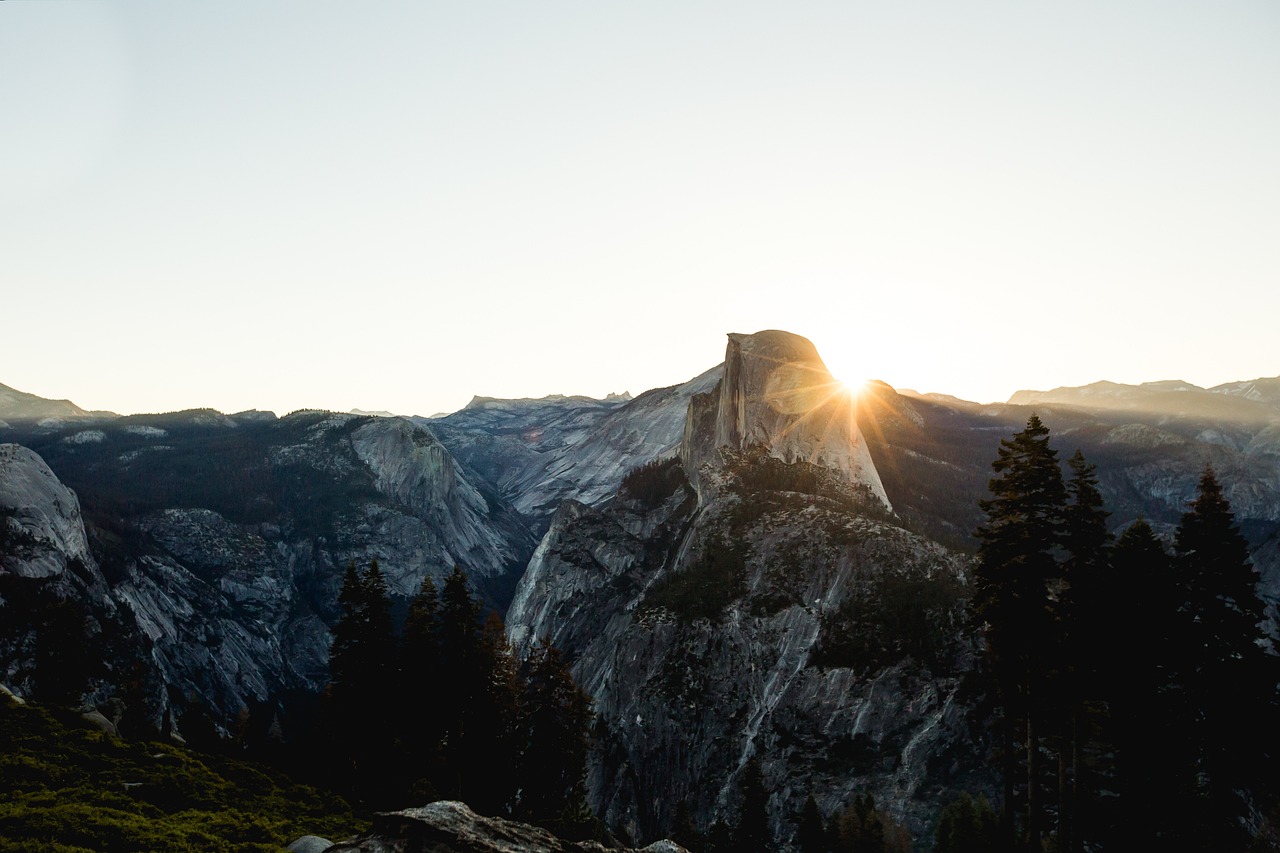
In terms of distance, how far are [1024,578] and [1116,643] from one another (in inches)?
194

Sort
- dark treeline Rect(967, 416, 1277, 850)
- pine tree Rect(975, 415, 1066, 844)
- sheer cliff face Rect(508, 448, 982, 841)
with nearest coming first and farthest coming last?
pine tree Rect(975, 415, 1066, 844)
dark treeline Rect(967, 416, 1277, 850)
sheer cliff face Rect(508, 448, 982, 841)

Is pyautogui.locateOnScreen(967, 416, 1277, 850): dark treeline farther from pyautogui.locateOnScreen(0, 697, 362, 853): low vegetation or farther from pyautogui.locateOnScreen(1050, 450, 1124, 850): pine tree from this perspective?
pyautogui.locateOnScreen(0, 697, 362, 853): low vegetation

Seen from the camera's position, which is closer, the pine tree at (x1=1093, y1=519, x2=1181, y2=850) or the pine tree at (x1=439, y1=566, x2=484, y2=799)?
the pine tree at (x1=1093, y1=519, x2=1181, y2=850)

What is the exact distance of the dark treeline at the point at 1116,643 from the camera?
3088 centimetres

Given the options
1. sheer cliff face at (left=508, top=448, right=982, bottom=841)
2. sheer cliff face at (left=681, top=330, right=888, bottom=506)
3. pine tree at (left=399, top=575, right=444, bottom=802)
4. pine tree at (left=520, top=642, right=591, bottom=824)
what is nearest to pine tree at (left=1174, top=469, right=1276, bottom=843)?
pine tree at (left=520, top=642, right=591, bottom=824)

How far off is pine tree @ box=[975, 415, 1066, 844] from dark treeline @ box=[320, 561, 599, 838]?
77.7 feet

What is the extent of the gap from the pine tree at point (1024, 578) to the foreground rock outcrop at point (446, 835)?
806 inches

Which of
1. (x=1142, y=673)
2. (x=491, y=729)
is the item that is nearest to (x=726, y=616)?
(x=491, y=729)

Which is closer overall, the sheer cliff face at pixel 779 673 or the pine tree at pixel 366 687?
the pine tree at pixel 366 687

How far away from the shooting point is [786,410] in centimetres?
14075

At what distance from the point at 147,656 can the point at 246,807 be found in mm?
133905

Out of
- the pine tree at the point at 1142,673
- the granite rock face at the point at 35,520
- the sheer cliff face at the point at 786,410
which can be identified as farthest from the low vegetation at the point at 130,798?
the granite rock face at the point at 35,520

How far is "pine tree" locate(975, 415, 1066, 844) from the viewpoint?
30469mm

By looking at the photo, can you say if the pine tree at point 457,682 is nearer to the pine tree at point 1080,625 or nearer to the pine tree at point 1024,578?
the pine tree at point 1024,578
